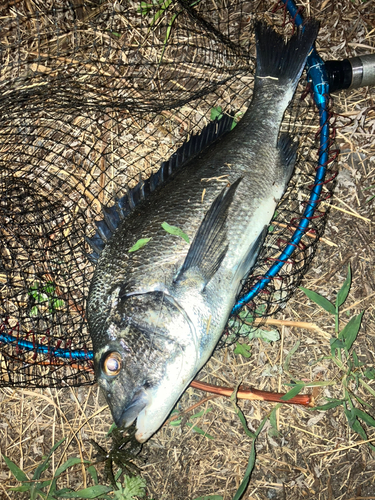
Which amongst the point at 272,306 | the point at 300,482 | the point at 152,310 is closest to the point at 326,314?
the point at 272,306

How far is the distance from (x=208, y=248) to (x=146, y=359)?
78cm

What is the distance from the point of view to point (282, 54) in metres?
3.06

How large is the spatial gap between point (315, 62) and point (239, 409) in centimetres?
270

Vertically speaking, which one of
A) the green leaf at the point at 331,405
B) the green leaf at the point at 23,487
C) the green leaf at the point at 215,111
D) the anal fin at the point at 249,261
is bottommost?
the green leaf at the point at 23,487

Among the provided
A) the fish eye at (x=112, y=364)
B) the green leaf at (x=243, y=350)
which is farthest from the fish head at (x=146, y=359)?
the green leaf at (x=243, y=350)

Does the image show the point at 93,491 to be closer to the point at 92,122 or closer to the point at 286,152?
the point at 286,152

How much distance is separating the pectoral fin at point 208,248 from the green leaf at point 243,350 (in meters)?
1.03

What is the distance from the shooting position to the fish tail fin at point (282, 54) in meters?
2.99

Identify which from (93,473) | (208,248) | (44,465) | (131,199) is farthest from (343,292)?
(44,465)

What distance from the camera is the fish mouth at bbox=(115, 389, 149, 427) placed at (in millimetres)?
2473

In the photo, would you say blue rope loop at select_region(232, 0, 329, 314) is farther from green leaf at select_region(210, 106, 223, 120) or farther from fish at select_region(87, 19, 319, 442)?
green leaf at select_region(210, 106, 223, 120)

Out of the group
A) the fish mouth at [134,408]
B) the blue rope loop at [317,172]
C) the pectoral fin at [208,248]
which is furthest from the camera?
the blue rope loop at [317,172]

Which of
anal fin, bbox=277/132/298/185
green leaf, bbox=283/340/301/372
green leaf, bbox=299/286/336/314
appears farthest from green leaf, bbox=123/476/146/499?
anal fin, bbox=277/132/298/185

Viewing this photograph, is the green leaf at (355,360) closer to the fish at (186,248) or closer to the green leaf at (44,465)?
the fish at (186,248)
